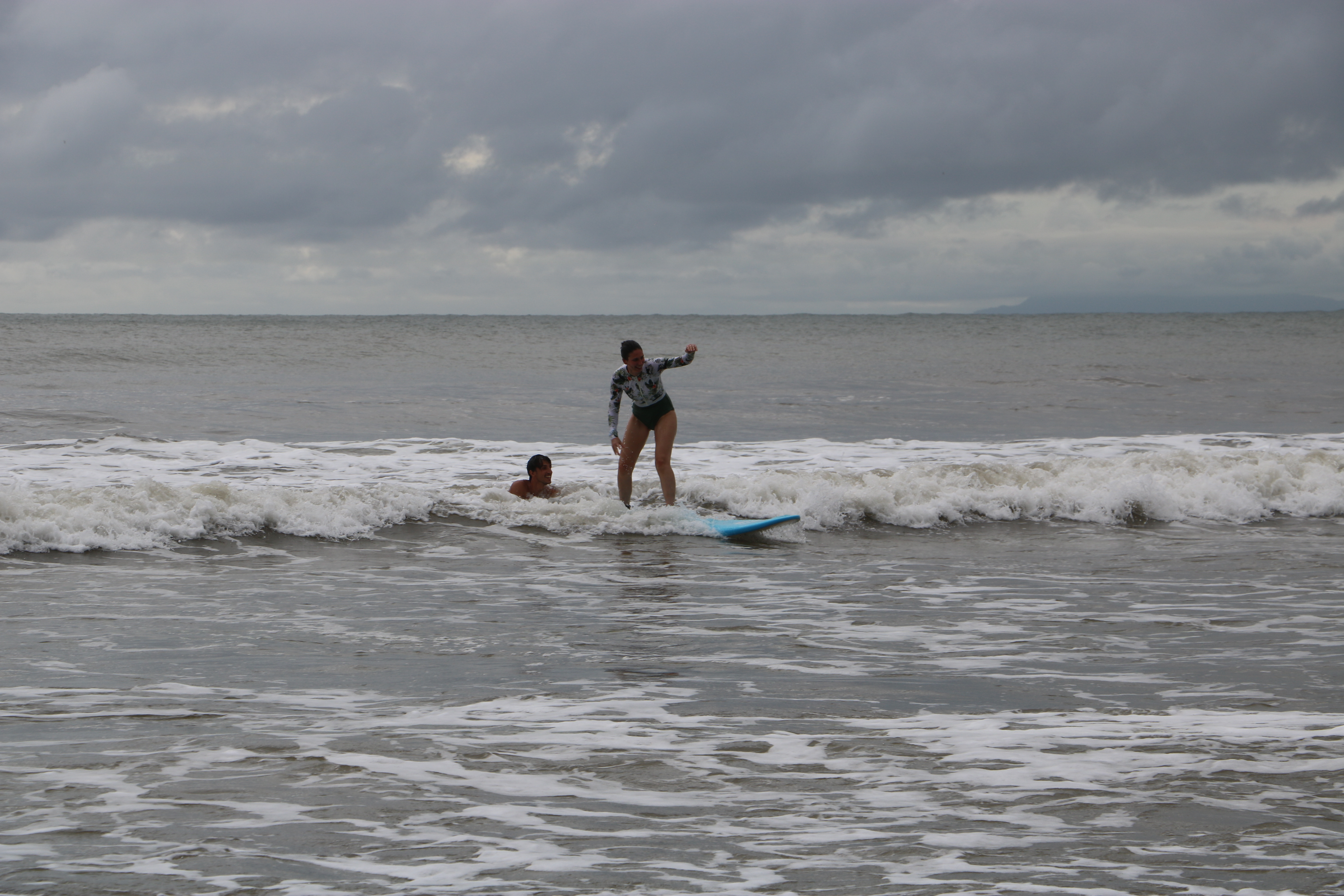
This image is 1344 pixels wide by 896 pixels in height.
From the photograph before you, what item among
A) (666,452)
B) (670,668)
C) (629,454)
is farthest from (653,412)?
(670,668)

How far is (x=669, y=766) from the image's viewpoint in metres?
4.72

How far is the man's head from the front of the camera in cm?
1333

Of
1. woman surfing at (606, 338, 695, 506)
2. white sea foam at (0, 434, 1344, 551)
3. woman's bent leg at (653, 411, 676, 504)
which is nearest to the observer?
white sea foam at (0, 434, 1344, 551)

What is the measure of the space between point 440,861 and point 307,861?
44 centimetres

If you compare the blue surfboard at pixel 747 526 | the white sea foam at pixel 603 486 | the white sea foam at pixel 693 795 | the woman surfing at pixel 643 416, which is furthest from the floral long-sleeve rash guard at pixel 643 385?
the white sea foam at pixel 693 795

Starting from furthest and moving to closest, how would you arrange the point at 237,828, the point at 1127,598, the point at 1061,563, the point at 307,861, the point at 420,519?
the point at 420,519, the point at 1061,563, the point at 1127,598, the point at 237,828, the point at 307,861

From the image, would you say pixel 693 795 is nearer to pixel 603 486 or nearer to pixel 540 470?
pixel 540 470

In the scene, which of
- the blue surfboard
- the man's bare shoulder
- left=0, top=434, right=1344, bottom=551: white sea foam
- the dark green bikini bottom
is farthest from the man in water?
the blue surfboard

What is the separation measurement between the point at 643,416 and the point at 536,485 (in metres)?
1.78

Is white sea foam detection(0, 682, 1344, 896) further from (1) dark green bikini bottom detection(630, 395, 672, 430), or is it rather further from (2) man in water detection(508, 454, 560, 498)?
(2) man in water detection(508, 454, 560, 498)

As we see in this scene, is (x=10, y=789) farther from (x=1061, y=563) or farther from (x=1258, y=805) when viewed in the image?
(x=1061, y=563)

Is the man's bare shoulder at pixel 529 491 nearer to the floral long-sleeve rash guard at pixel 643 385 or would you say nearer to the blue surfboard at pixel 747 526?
the floral long-sleeve rash guard at pixel 643 385

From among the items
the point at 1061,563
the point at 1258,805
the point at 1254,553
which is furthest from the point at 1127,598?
the point at 1258,805

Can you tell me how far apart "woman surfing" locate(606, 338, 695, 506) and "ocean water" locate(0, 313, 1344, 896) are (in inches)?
20.3
